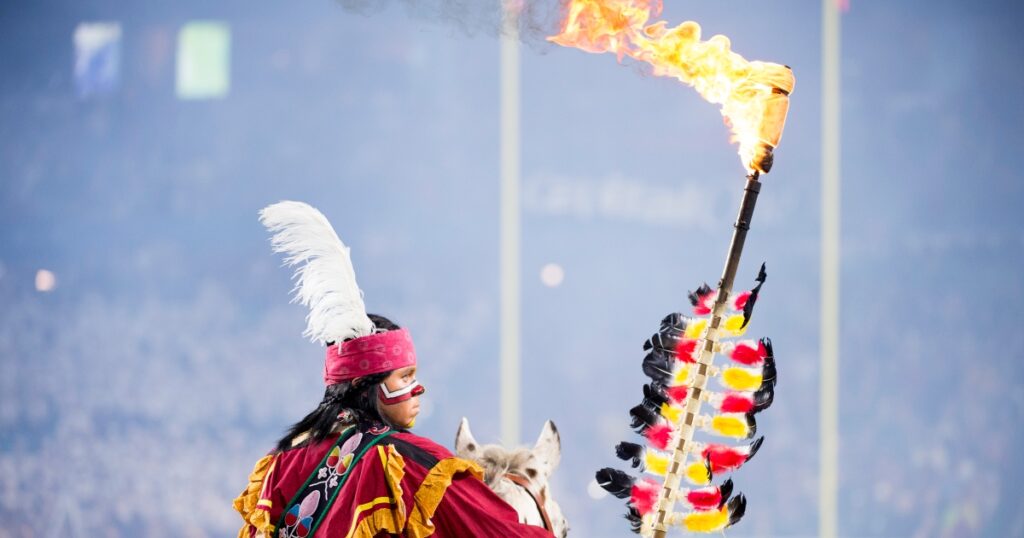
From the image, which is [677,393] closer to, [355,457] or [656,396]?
[656,396]

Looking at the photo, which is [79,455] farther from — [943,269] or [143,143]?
[943,269]

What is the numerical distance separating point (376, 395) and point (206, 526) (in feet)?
10.4

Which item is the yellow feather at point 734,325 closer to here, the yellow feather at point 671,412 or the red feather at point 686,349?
the red feather at point 686,349

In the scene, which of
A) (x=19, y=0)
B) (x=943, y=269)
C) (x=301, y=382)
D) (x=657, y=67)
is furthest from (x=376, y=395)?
(x=943, y=269)

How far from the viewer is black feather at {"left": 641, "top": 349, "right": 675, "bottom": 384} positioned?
2.43m

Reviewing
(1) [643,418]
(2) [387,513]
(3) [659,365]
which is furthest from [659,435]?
(2) [387,513]

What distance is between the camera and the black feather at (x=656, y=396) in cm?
243

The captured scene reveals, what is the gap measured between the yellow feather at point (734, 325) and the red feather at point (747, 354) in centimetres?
5

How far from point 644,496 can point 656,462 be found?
0.09m

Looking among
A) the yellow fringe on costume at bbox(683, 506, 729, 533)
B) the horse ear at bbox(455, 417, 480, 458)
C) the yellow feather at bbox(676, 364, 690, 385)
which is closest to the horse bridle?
the horse ear at bbox(455, 417, 480, 458)

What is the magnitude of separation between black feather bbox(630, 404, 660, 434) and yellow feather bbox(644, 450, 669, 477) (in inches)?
2.2

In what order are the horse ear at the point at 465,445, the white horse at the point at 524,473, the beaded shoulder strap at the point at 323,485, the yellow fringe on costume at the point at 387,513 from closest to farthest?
1. the yellow fringe on costume at the point at 387,513
2. the beaded shoulder strap at the point at 323,485
3. the white horse at the point at 524,473
4. the horse ear at the point at 465,445

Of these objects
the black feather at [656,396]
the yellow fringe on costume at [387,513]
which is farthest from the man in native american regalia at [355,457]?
the black feather at [656,396]

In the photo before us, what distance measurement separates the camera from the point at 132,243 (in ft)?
17.4
